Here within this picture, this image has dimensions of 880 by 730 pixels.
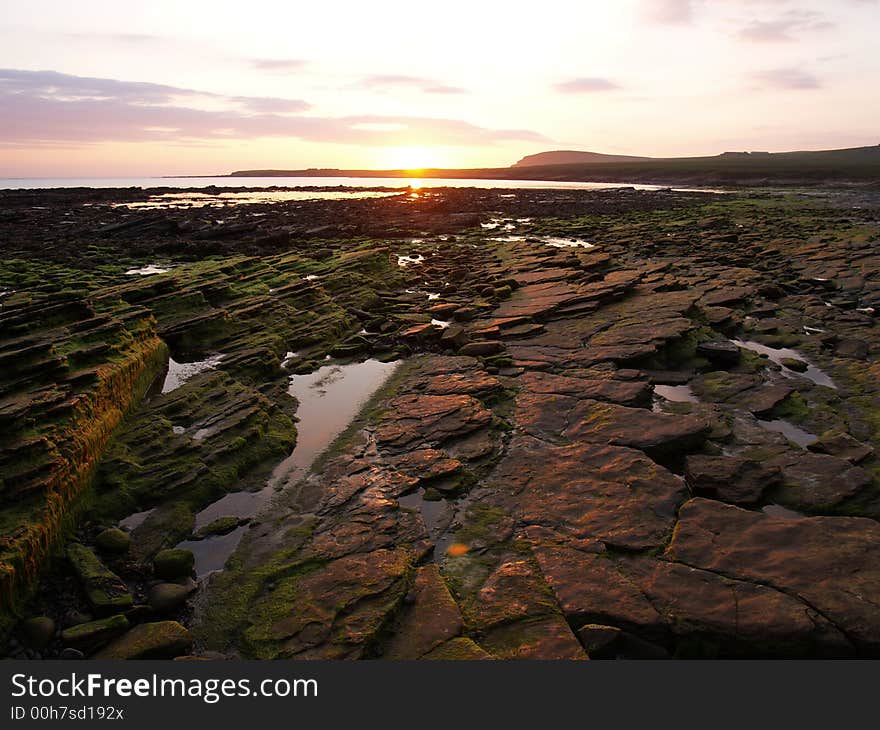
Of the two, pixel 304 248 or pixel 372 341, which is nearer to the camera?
pixel 372 341

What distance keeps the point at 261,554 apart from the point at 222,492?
86.3 inches

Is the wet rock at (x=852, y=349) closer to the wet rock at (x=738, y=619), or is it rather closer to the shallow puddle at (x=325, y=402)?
the wet rock at (x=738, y=619)

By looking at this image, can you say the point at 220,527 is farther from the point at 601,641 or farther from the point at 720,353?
the point at 720,353

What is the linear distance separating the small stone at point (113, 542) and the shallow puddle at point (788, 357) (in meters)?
15.0

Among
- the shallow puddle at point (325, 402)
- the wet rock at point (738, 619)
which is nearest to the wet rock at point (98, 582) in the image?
the shallow puddle at point (325, 402)

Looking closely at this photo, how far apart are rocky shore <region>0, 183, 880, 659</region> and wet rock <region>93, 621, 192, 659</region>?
3 cm

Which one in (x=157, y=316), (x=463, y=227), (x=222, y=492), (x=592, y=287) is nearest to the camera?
(x=222, y=492)

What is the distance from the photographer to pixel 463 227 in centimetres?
5144

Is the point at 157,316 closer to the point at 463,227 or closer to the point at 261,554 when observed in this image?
the point at 261,554

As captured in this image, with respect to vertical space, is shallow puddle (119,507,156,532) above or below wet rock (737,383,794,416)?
below

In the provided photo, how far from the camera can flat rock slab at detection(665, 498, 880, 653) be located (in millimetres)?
5891

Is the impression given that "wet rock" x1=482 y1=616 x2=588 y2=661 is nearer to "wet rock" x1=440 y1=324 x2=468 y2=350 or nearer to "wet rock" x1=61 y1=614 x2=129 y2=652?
"wet rock" x1=61 y1=614 x2=129 y2=652

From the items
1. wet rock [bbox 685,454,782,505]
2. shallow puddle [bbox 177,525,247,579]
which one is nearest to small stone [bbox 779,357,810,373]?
wet rock [bbox 685,454,782,505]

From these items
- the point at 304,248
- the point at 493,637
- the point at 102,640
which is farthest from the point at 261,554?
the point at 304,248
